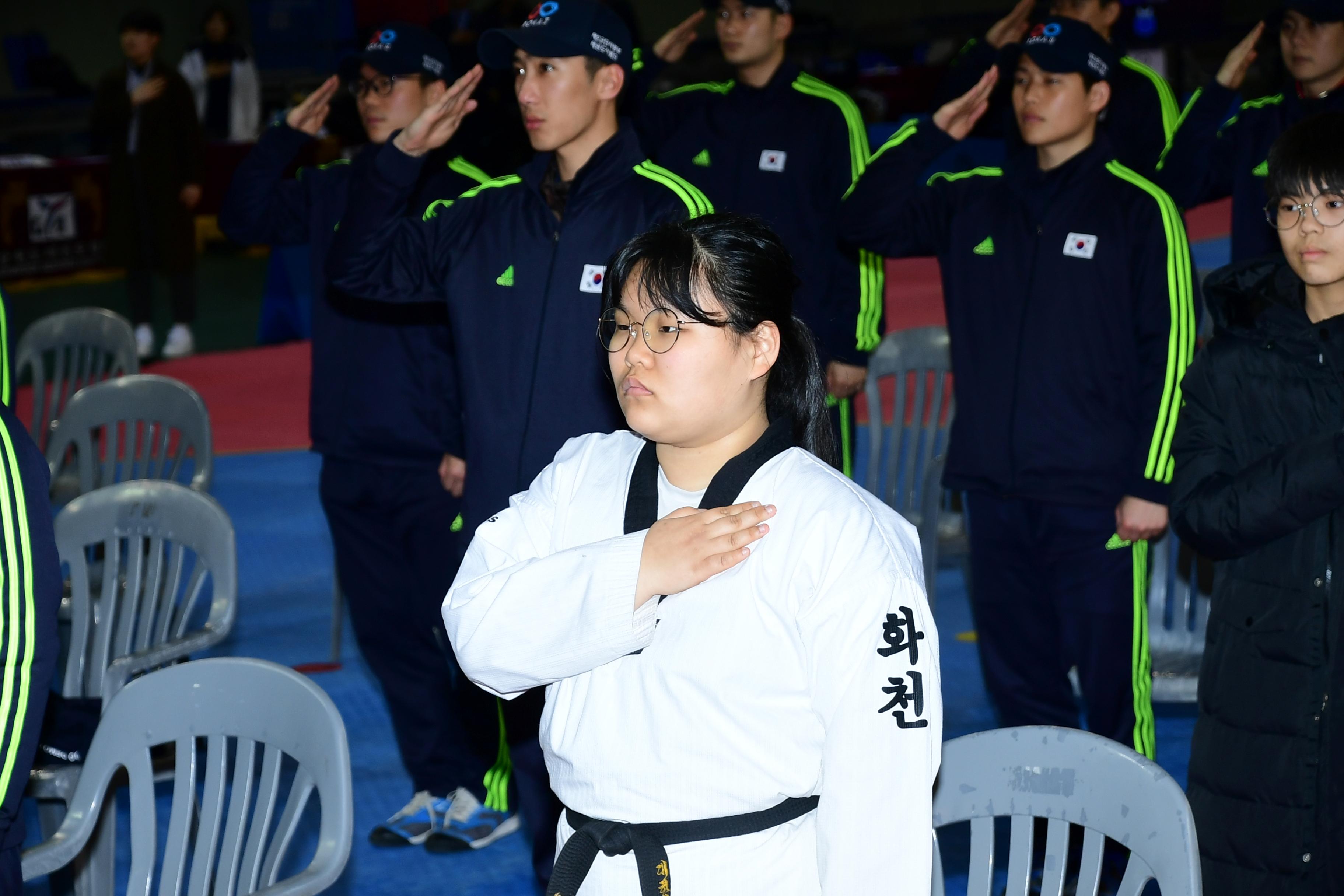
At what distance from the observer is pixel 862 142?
14.2ft

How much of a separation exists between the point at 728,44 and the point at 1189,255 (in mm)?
1772

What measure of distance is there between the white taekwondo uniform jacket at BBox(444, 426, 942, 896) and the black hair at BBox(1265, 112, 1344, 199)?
120 cm

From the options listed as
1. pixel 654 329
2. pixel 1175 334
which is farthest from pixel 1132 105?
pixel 654 329

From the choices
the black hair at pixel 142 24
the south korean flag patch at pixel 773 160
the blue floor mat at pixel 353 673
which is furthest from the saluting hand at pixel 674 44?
the black hair at pixel 142 24

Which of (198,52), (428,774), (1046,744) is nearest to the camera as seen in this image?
(1046,744)

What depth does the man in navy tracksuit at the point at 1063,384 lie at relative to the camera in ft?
10.3

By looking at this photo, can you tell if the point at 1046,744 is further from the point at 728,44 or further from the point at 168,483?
the point at 728,44

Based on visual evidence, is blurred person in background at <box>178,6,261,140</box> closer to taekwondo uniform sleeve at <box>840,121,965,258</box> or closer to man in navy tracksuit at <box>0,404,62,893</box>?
taekwondo uniform sleeve at <box>840,121,965,258</box>

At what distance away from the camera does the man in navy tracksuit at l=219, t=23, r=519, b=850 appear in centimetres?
352

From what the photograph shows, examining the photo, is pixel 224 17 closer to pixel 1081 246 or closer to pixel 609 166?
pixel 609 166

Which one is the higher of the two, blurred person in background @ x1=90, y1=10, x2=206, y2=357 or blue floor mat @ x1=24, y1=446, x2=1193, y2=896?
blurred person in background @ x1=90, y1=10, x2=206, y2=357

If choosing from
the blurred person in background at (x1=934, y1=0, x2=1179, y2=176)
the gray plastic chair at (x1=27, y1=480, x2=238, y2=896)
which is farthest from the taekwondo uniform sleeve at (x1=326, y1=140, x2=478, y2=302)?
the blurred person in background at (x1=934, y1=0, x2=1179, y2=176)

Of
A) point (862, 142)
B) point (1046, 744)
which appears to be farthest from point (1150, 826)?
point (862, 142)

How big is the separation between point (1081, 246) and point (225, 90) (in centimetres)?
1219
